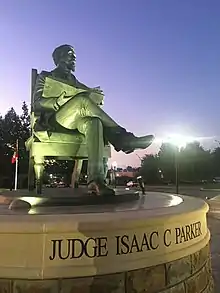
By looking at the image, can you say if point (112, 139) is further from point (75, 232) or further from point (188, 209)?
point (75, 232)

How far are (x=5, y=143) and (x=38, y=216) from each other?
112 ft

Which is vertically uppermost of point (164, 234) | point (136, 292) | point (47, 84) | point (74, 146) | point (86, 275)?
point (47, 84)

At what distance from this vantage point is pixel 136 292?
9.01ft

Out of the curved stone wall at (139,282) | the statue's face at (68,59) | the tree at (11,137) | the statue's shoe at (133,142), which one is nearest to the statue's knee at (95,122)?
the statue's shoe at (133,142)

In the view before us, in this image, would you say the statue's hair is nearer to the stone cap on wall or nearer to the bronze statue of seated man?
the bronze statue of seated man

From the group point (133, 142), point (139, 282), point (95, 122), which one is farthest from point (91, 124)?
point (139, 282)

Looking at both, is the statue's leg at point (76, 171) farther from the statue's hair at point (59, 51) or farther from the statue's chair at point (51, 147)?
the statue's hair at point (59, 51)

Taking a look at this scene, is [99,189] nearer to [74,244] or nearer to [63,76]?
[74,244]

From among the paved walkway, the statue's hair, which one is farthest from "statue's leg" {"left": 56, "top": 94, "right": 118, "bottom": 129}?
→ the paved walkway

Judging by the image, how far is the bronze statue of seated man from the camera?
4.16m

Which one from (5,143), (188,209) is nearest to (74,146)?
(188,209)

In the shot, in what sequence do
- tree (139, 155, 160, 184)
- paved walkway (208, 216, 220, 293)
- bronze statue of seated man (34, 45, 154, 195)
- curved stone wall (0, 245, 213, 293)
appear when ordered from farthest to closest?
tree (139, 155, 160, 184) < paved walkway (208, 216, 220, 293) < bronze statue of seated man (34, 45, 154, 195) < curved stone wall (0, 245, 213, 293)

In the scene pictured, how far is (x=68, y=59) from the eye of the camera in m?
5.13

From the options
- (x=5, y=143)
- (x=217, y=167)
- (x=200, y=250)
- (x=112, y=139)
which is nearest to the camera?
(x=200, y=250)
